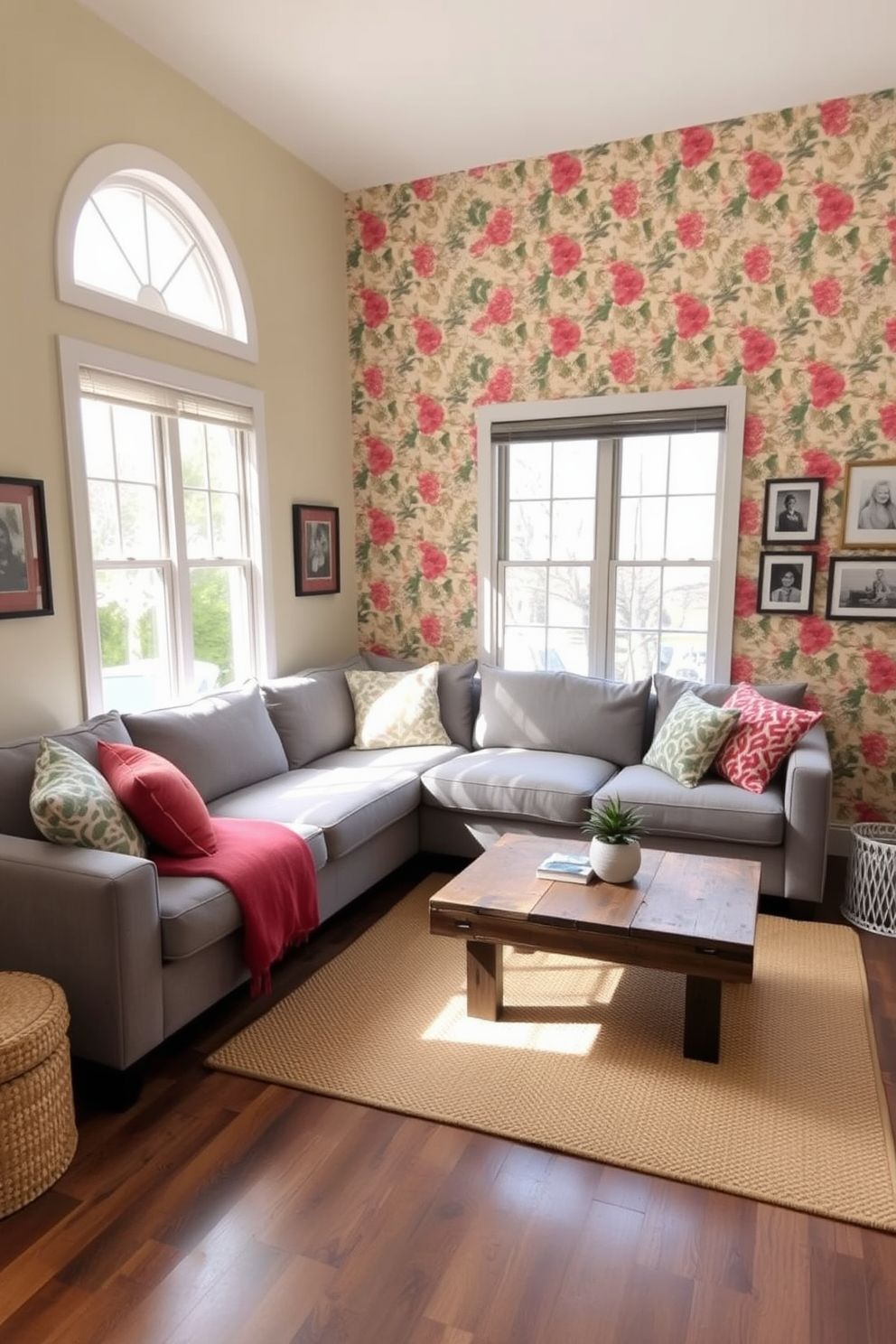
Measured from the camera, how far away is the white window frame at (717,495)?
391 centimetres

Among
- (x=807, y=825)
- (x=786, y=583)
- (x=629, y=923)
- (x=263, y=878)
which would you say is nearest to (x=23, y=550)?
(x=263, y=878)

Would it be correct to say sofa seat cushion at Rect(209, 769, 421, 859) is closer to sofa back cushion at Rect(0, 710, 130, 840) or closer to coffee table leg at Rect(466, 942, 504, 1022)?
sofa back cushion at Rect(0, 710, 130, 840)

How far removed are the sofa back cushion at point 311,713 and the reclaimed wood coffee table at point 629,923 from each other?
1.33 m

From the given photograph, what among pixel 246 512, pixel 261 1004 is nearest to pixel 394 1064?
pixel 261 1004

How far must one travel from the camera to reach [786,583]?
3906 mm

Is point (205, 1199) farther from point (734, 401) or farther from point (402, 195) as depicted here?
point (402, 195)

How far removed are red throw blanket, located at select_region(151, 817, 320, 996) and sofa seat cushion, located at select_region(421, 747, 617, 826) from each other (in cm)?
91

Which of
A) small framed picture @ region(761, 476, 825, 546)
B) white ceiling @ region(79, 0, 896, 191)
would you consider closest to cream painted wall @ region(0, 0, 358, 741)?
white ceiling @ region(79, 0, 896, 191)

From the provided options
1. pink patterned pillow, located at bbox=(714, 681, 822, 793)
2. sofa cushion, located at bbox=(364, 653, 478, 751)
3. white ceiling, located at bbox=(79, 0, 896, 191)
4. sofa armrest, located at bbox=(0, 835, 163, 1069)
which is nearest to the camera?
sofa armrest, located at bbox=(0, 835, 163, 1069)

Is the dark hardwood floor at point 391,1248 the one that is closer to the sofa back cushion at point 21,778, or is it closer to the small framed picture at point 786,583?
the sofa back cushion at point 21,778

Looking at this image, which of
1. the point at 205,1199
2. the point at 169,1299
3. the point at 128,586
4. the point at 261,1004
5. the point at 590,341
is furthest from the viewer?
the point at 590,341

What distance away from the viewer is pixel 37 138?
2791 millimetres

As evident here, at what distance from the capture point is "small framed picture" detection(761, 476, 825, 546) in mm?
3807

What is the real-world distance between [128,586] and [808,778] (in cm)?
273
